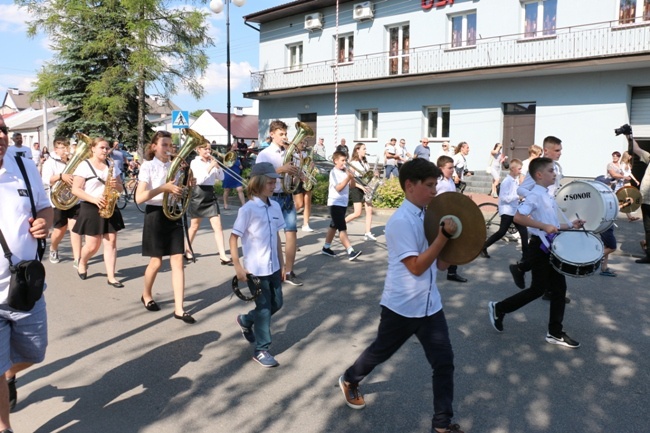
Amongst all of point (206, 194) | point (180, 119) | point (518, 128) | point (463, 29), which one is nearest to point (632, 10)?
point (518, 128)

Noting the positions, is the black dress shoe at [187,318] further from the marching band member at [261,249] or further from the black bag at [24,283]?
the black bag at [24,283]

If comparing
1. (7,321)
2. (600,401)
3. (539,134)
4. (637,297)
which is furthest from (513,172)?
(539,134)

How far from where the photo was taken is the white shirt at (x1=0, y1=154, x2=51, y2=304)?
3.10 m

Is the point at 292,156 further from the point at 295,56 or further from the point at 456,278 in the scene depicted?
the point at 295,56

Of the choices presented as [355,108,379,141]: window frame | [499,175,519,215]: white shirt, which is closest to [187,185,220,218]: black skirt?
[499,175,519,215]: white shirt

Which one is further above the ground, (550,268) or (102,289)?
(550,268)

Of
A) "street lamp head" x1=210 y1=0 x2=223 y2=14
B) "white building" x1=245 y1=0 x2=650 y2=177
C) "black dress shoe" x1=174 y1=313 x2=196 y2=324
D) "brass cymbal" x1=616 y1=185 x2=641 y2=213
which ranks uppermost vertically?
"street lamp head" x1=210 y1=0 x2=223 y2=14

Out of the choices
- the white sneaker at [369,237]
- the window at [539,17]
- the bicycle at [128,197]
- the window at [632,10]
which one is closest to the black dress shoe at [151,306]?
the white sneaker at [369,237]

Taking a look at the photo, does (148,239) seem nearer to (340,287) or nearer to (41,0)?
(340,287)

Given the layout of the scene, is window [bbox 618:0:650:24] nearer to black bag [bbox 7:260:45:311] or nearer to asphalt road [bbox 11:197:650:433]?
asphalt road [bbox 11:197:650:433]

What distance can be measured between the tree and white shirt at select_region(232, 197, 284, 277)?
2320 centimetres

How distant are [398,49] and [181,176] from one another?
20.3 m

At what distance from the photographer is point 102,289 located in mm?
7234

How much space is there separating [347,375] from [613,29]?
58.7 feet
